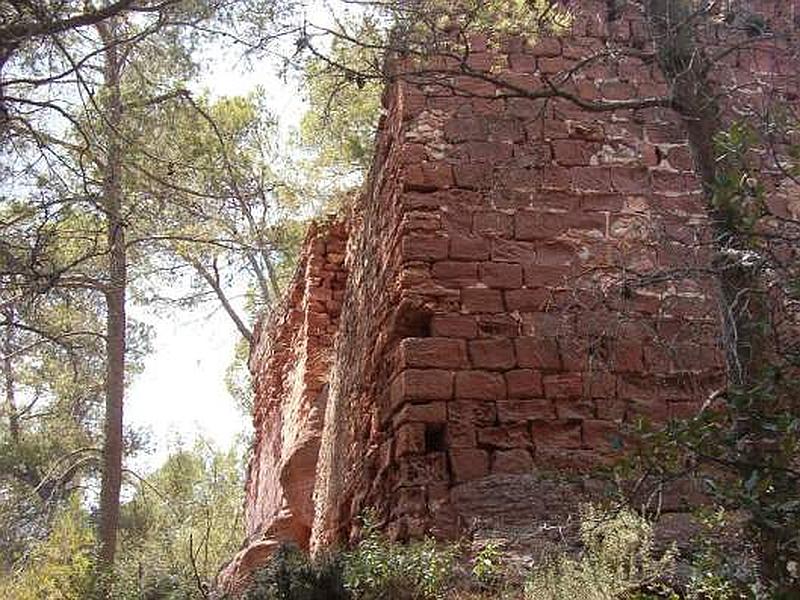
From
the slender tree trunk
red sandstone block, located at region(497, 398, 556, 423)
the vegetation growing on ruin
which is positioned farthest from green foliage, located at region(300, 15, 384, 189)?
the slender tree trunk

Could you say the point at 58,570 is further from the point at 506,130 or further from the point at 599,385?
the point at 506,130

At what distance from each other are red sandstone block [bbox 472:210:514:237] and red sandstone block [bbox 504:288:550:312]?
359 millimetres

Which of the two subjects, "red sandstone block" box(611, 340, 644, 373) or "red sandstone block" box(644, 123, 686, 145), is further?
"red sandstone block" box(644, 123, 686, 145)

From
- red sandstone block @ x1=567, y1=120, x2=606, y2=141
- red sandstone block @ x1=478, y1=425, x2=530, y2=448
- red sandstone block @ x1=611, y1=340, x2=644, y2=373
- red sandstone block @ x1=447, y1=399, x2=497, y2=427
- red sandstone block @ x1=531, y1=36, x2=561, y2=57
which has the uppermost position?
red sandstone block @ x1=531, y1=36, x2=561, y2=57

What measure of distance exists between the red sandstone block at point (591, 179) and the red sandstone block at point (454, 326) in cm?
110

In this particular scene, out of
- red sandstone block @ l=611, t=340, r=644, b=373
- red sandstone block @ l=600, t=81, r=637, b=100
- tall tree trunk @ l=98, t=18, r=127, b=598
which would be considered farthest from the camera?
tall tree trunk @ l=98, t=18, r=127, b=598

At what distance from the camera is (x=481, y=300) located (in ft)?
17.4

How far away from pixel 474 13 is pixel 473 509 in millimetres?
2453

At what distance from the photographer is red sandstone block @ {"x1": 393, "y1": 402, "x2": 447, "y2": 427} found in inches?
197

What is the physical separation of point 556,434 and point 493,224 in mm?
1237

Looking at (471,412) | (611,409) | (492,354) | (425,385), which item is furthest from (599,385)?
(425,385)

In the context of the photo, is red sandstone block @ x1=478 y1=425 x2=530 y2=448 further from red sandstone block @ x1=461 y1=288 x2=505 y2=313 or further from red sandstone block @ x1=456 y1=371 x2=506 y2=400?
red sandstone block @ x1=461 y1=288 x2=505 y2=313

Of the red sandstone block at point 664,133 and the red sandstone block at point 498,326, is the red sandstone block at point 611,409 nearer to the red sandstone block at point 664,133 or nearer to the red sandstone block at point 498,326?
the red sandstone block at point 498,326

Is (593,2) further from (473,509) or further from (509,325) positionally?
(473,509)
